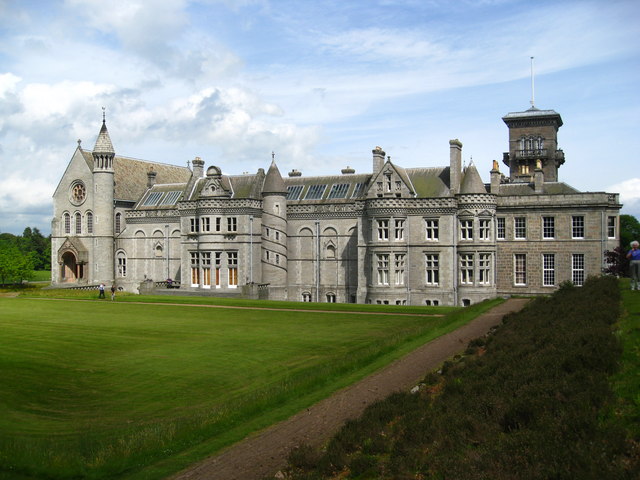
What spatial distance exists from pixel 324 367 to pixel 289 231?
42466mm

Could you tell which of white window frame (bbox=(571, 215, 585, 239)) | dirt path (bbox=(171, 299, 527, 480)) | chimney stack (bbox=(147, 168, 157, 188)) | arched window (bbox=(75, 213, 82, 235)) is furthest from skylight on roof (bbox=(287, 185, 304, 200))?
dirt path (bbox=(171, 299, 527, 480))

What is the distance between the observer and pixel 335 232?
63.4 m

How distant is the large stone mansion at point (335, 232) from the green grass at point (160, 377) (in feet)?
55.4

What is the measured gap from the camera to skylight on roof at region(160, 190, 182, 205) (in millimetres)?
72312

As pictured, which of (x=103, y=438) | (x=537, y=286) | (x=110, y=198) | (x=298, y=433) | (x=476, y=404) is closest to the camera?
(x=476, y=404)

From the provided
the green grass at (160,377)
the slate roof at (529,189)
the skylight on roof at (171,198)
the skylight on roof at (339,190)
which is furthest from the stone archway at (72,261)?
the slate roof at (529,189)

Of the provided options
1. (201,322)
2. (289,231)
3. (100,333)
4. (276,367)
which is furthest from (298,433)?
(289,231)

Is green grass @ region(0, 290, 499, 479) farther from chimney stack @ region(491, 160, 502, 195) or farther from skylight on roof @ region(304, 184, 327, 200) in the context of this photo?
skylight on roof @ region(304, 184, 327, 200)

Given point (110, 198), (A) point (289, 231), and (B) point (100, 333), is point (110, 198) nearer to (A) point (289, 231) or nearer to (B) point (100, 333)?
(A) point (289, 231)

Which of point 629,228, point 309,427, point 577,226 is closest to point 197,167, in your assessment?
point 577,226

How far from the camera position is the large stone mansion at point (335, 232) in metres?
57.2

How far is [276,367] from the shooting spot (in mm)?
24547

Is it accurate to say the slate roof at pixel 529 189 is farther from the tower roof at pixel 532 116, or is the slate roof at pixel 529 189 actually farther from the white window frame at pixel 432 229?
the tower roof at pixel 532 116

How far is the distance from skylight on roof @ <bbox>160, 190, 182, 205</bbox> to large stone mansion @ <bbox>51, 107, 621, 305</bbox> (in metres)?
0.17
